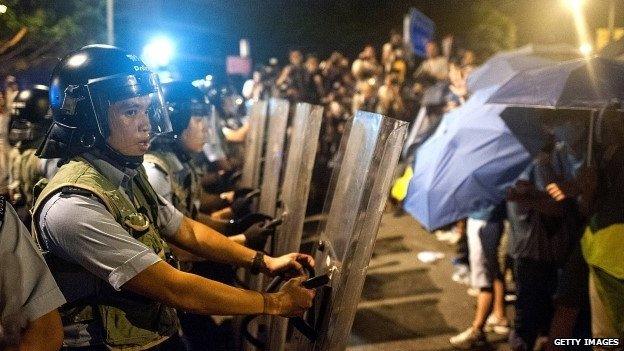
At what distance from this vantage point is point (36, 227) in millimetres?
1975

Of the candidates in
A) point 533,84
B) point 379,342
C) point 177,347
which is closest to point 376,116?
point 177,347

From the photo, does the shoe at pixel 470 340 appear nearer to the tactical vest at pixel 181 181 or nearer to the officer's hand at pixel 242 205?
the officer's hand at pixel 242 205

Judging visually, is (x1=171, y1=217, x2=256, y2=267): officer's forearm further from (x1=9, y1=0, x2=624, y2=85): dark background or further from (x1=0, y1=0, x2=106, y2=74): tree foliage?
(x1=9, y1=0, x2=624, y2=85): dark background

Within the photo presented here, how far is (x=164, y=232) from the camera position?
2729mm

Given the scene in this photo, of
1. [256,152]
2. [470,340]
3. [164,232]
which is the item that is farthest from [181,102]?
[470,340]

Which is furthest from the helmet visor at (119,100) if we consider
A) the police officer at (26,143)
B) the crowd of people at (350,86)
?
the crowd of people at (350,86)

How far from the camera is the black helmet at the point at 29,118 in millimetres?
4371

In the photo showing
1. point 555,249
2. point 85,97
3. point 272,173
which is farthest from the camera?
point 272,173

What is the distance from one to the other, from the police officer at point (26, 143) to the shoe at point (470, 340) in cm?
398

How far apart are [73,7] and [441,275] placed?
Result: 11936 mm

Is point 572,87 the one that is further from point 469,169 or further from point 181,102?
point 181,102

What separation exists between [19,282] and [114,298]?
617mm

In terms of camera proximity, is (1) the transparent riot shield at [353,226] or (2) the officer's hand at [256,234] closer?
(1) the transparent riot shield at [353,226]

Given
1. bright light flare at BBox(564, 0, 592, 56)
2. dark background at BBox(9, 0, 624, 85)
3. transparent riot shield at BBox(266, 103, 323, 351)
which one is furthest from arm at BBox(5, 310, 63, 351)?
dark background at BBox(9, 0, 624, 85)
